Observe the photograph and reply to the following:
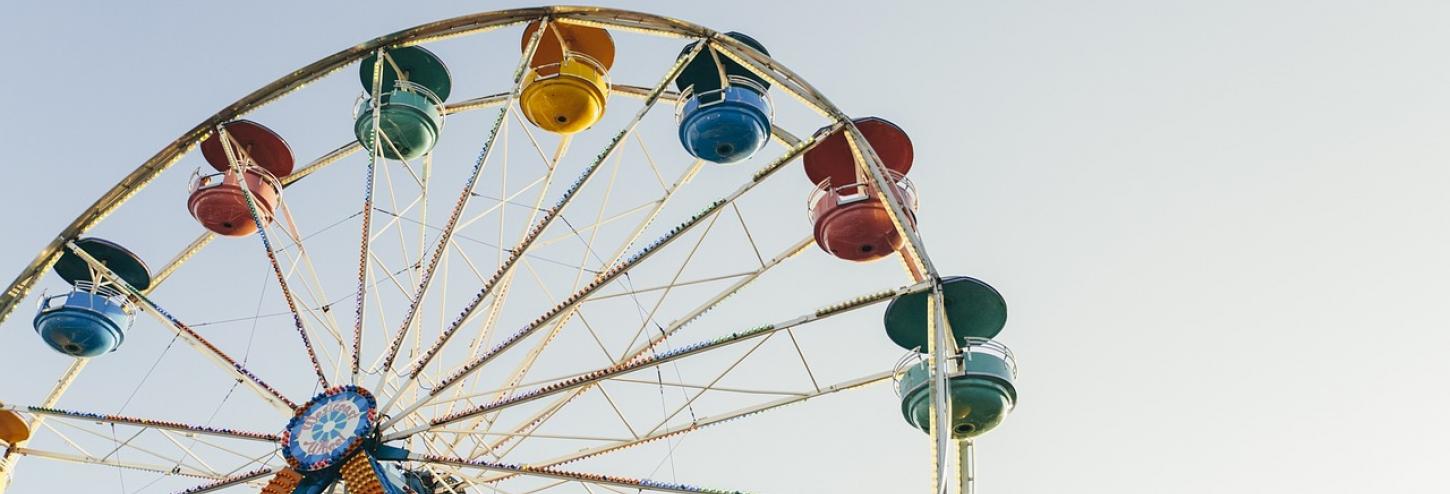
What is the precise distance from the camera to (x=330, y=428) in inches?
492

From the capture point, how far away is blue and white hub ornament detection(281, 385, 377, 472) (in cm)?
1227

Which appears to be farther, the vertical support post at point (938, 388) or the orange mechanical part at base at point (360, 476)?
the orange mechanical part at base at point (360, 476)

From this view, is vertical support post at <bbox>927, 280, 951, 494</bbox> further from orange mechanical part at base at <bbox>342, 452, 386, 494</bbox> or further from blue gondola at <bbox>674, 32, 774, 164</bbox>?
orange mechanical part at base at <bbox>342, 452, 386, 494</bbox>

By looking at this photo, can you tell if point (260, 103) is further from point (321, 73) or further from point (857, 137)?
point (857, 137)

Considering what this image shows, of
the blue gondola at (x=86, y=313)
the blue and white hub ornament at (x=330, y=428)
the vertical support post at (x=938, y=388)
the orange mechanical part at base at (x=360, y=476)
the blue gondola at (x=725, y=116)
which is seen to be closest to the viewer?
the vertical support post at (x=938, y=388)

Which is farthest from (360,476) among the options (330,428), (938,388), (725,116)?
(938,388)

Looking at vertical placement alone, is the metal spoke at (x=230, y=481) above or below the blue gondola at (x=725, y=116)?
below

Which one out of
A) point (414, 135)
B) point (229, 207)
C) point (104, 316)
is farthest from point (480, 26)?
point (104, 316)

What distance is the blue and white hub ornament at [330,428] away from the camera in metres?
12.3

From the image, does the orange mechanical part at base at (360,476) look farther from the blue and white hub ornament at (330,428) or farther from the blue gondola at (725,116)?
the blue gondola at (725,116)

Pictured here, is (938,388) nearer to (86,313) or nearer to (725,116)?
(725,116)

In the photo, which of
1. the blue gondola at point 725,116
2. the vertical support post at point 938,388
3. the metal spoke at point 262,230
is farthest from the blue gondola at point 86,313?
the vertical support post at point 938,388

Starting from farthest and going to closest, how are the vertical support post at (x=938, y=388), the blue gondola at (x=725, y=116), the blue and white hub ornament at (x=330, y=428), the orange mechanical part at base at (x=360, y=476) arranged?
the blue gondola at (x=725, y=116), the blue and white hub ornament at (x=330, y=428), the orange mechanical part at base at (x=360, y=476), the vertical support post at (x=938, y=388)

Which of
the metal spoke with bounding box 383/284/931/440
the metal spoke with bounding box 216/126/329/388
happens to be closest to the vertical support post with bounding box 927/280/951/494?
the metal spoke with bounding box 383/284/931/440
